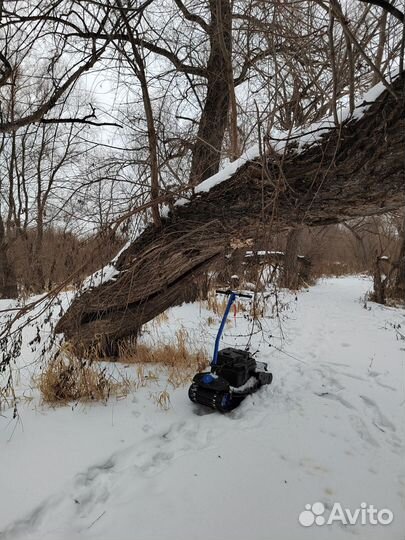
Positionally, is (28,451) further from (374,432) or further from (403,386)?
(403,386)

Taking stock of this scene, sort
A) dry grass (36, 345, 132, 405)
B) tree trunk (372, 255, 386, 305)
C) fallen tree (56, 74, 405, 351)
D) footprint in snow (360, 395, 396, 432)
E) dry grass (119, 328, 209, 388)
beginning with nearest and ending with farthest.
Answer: fallen tree (56, 74, 405, 351), footprint in snow (360, 395, 396, 432), dry grass (36, 345, 132, 405), dry grass (119, 328, 209, 388), tree trunk (372, 255, 386, 305)

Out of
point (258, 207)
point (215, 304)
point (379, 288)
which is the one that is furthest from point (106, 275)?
point (379, 288)

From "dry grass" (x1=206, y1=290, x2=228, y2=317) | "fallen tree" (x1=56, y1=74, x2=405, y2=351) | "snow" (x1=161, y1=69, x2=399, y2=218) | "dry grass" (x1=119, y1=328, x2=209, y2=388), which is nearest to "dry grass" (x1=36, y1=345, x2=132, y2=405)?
"dry grass" (x1=119, y1=328, x2=209, y2=388)

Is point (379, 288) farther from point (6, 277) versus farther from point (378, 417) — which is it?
point (6, 277)

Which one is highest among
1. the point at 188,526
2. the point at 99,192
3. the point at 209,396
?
the point at 99,192

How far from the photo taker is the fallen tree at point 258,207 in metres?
1.71

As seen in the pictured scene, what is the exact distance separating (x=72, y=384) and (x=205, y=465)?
1.24 meters

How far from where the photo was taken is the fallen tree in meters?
1.71

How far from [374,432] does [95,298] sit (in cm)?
260

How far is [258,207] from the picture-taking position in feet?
7.43

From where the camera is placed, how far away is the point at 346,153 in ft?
5.91

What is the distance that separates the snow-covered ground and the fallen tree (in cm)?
96

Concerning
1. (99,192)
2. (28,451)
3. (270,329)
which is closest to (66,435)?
(28,451)

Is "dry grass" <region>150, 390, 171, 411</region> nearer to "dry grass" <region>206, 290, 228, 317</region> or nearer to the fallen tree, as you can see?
the fallen tree
